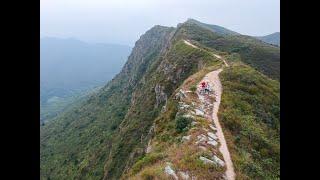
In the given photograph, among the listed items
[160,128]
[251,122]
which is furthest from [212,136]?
[160,128]

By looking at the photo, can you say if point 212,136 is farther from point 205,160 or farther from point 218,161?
point 205,160

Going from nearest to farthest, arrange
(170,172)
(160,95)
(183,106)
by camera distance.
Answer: (170,172) < (183,106) < (160,95)

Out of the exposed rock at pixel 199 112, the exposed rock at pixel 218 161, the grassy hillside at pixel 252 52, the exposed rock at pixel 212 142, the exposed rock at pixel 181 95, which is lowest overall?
the exposed rock at pixel 218 161

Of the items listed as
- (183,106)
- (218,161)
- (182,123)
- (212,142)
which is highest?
(183,106)

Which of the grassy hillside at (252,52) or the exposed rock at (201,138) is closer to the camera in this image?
the exposed rock at (201,138)

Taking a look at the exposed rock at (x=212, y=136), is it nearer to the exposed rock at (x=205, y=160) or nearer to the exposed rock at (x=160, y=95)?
the exposed rock at (x=205, y=160)

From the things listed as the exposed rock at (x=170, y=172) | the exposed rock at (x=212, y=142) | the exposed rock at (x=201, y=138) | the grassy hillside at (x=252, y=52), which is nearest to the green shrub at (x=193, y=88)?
the exposed rock at (x=201, y=138)

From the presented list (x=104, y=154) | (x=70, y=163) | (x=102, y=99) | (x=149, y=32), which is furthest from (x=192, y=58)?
(x=149, y=32)
